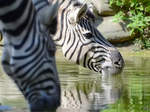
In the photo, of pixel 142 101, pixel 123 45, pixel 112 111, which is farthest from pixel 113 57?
pixel 123 45

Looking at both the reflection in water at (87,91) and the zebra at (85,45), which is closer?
the reflection in water at (87,91)

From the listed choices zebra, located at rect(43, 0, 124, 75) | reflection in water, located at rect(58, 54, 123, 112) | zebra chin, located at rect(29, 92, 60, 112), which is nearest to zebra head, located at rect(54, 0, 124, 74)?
zebra, located at rect(43, 0, 124, 75)

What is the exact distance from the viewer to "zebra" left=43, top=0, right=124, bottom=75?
8320 mm

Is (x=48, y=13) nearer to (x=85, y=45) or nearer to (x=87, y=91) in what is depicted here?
(x=87, y=91)

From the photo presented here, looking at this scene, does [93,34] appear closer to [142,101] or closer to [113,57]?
[113,57]

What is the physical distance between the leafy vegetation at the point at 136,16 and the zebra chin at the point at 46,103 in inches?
532

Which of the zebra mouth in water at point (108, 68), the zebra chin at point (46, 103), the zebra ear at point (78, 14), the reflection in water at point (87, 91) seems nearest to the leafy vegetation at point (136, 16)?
the reflection in water at point (87, 91)

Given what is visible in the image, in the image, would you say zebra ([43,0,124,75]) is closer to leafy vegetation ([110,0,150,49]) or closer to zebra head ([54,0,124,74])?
zebra head ([54,0,124,74])

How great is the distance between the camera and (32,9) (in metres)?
4.09

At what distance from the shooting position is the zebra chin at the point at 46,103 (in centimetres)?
377

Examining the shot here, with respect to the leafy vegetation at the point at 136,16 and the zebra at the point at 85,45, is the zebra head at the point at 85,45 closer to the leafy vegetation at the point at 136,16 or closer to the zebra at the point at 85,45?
the zebra at the point at 85,45

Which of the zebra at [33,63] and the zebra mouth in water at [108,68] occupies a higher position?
the zebra at [33,63]

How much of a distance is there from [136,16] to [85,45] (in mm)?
9928

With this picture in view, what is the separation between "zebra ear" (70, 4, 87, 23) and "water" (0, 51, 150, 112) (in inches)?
36.1
